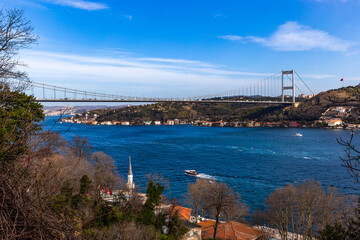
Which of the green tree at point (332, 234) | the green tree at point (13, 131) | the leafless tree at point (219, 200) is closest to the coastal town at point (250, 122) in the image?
the leafless tree at point (219, 200)

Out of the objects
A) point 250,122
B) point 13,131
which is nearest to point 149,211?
point 13,131

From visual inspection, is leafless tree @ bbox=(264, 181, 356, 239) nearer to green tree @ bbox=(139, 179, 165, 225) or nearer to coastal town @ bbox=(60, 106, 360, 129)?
green tree @ bbox=(139, 179, 165, 225)

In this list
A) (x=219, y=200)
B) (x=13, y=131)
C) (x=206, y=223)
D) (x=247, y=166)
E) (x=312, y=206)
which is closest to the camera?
(x=13, y=131)

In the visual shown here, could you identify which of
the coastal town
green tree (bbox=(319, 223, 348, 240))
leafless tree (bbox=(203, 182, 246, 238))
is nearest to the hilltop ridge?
the coastal town

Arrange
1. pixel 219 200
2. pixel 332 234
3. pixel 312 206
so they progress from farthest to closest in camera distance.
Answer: pixel 219 200, pixel 312 206, pixel 332 234

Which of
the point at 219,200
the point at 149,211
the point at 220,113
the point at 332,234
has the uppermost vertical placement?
the point at 220,113

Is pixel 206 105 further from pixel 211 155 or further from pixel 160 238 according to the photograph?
pixel 160 238

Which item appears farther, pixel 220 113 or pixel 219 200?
pixel 220 113

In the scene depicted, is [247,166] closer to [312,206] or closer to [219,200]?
[219,200]

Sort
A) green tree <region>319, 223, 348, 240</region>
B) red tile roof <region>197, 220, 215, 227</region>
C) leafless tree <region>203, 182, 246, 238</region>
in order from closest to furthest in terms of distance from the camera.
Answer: green tree <region>319, 223, 348, 240</region> < leafless tree <region>203, 182, 246, 238</region> < red tile roof <region>197, 220, 215, 227</region>
